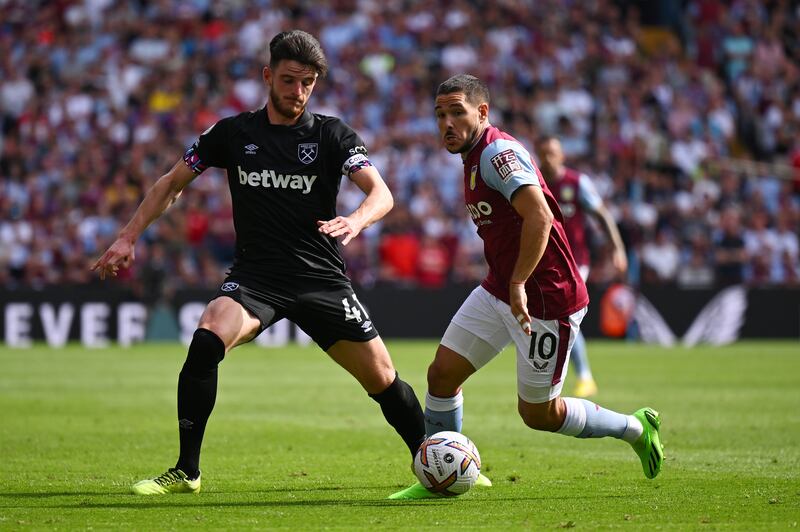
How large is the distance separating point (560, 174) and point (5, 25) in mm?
20365

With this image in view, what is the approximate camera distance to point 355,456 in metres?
10.0

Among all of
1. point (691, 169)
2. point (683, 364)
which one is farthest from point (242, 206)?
point (691, 169)

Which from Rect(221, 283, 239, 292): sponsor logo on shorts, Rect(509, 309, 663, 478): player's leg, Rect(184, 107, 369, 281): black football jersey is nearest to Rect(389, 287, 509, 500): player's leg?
Rect(509, 309, 663, 478): player's leg

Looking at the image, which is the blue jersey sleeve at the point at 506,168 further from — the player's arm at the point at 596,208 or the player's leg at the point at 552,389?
the player's arm at the point at 596,208

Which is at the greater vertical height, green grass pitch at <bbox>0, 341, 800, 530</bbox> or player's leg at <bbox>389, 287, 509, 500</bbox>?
player's leg at <bbox>389, 287, 509, 500</bbox>

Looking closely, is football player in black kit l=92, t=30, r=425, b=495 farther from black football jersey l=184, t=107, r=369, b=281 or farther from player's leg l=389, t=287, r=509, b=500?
player's leg l=389, t=287, r=509, b=500

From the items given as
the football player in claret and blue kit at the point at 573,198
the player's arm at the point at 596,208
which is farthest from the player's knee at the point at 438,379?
the player's arm at the point at 596,208

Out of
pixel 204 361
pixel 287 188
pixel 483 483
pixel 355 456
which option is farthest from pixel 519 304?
pixel 355 456

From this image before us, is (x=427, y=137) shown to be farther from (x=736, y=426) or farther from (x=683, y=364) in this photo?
(x=736, y=426)

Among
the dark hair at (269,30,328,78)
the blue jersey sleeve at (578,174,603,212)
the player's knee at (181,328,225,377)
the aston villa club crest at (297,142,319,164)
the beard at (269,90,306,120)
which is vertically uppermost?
the dark hair at (269,30,328,78)

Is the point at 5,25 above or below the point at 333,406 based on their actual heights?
above

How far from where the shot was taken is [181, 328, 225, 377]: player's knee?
25.0 feet

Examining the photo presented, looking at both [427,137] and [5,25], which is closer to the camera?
[427,137]

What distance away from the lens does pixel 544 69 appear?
2961 cm
